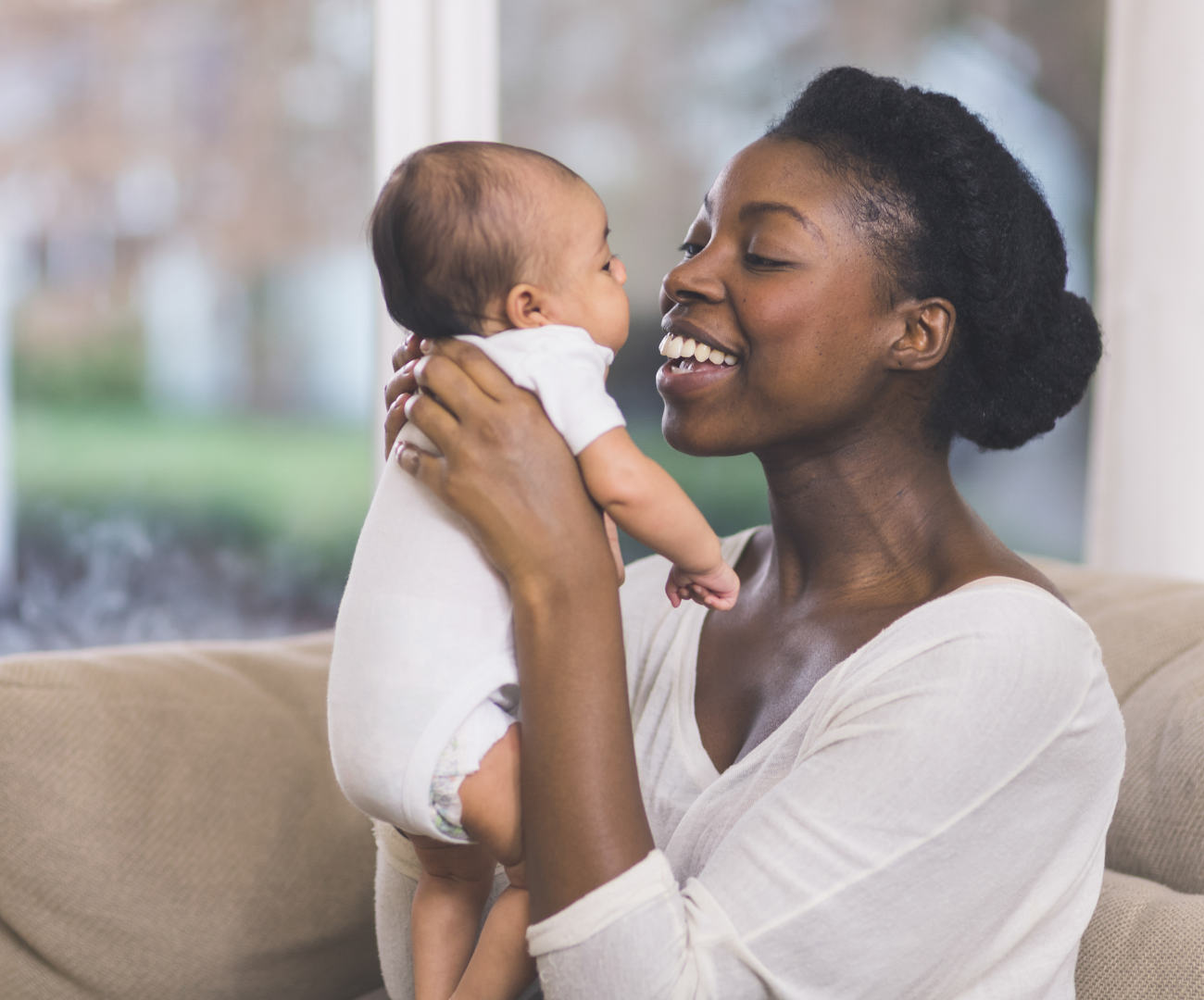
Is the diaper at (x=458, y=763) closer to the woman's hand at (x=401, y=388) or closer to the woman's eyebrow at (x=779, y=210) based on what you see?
the woman's hand at (x=401, y=388)

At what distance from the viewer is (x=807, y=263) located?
130 centimetres

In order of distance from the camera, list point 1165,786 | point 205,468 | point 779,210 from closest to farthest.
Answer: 1. point 779,210
2. point 1165,786
3. point 205,468

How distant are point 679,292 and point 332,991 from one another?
1.17 meters

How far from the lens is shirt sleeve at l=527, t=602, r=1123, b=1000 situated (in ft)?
3.22

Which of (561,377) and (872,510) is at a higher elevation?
(561,377)

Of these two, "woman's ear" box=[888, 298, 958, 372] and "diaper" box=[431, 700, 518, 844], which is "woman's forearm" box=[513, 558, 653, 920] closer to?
"diaper" box=[431, 700, 518, 844]

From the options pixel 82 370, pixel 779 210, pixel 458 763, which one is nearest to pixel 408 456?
pixel 458 763

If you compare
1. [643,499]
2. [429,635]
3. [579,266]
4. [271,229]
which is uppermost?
[271,229]

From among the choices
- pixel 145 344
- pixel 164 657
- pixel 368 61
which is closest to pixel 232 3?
pixel 368 61

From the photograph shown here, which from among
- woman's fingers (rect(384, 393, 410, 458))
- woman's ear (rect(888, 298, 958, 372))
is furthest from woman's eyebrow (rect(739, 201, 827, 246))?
woman's fingers (rect(384, 393, 410, 458))

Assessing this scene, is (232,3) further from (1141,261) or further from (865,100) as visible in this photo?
(1141,261)

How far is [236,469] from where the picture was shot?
2953 mm

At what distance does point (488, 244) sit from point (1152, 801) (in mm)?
1100

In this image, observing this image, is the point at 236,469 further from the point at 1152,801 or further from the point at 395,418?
the point at 1152,801
